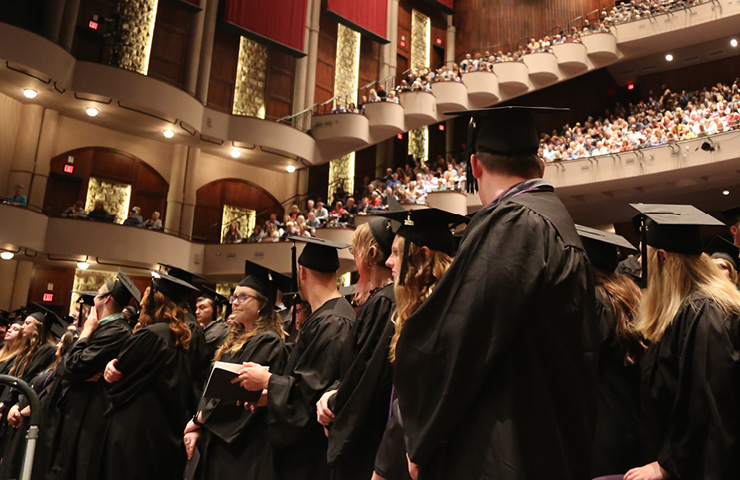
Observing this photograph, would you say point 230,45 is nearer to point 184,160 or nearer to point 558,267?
point 184,160

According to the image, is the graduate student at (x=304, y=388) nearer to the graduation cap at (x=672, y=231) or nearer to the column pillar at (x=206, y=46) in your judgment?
the graduation cap at (x=672, y=231)

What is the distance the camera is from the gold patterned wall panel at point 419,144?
921 inches

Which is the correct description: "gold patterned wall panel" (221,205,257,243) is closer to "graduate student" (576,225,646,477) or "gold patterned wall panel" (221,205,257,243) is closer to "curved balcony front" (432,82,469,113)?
"curved balcony front" (432,82,469,113)

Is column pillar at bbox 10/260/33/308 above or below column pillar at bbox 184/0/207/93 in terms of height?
below

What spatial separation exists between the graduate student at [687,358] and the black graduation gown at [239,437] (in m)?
2.05

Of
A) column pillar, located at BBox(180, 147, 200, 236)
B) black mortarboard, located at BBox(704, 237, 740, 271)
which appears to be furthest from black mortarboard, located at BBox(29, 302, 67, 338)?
column pillar, located at BBox(180, 147, 200, 236)

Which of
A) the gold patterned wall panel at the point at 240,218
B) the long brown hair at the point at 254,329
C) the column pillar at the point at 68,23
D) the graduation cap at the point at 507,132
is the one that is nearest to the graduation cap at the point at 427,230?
the graduation cap at the point at 507,132

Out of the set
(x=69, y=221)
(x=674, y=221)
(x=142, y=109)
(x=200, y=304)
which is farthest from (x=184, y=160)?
(x=674, y=221)

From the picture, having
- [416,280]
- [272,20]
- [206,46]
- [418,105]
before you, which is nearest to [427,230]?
[416,280]

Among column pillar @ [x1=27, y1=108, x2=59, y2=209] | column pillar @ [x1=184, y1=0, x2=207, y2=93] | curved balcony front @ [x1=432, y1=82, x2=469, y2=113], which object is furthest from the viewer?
curved balcony front @ [x1=432, y1=82, x2=469, y2=113]

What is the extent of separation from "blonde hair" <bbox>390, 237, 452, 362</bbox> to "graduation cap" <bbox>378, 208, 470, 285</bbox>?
0.02 metres

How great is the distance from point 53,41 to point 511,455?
1413 cm

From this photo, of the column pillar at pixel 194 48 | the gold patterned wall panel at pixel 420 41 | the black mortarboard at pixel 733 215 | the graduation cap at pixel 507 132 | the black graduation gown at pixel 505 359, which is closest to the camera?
the black graduation gown at pixel 505 359

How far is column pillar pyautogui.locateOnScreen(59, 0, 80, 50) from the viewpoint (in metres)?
14.4
